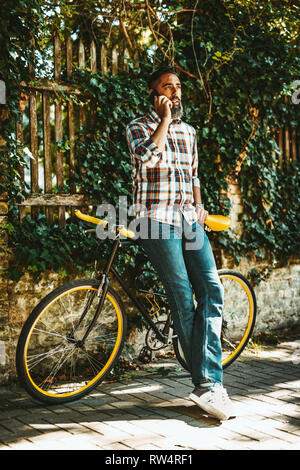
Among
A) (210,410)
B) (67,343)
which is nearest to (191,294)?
(210,410)

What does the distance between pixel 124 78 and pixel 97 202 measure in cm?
113

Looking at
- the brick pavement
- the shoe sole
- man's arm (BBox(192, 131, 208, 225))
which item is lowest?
the brick pavement

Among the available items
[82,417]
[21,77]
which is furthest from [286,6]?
[82,417]

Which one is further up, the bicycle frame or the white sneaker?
the bicycle frame

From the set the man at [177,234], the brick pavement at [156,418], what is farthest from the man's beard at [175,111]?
the brick pavement at [156,418]

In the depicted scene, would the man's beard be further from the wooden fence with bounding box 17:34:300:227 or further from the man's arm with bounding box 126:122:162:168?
the wooden fence with bounding box 17:34:300:227

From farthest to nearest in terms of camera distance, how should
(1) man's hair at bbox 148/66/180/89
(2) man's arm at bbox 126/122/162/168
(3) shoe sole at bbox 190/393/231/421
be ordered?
(1) man's hair at bbox 148/66/180/89
(2) man's arm at bbox 126/122/162/168
(3) shoe sole at bbox 190/393/231/421

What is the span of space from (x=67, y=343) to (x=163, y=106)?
5.87 feet

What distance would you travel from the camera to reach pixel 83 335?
12.3 feet

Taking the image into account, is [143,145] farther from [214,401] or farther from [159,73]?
[214,401]

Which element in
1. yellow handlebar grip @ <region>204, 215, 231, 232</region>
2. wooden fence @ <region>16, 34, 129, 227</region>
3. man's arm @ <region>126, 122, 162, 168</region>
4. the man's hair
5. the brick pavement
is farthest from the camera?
wooden fence @ <region>16, 34, 129, 227</region>

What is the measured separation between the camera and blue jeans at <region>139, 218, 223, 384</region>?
127 inches

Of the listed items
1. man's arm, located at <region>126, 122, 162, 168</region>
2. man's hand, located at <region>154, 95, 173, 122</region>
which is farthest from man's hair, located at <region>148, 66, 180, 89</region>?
man's arm, located at <region>126, 122, 162, 168</region>

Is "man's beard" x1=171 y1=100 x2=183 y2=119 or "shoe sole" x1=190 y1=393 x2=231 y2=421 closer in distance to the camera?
"shoe sole" x1=190 y1=393 x2=231 y2=421
